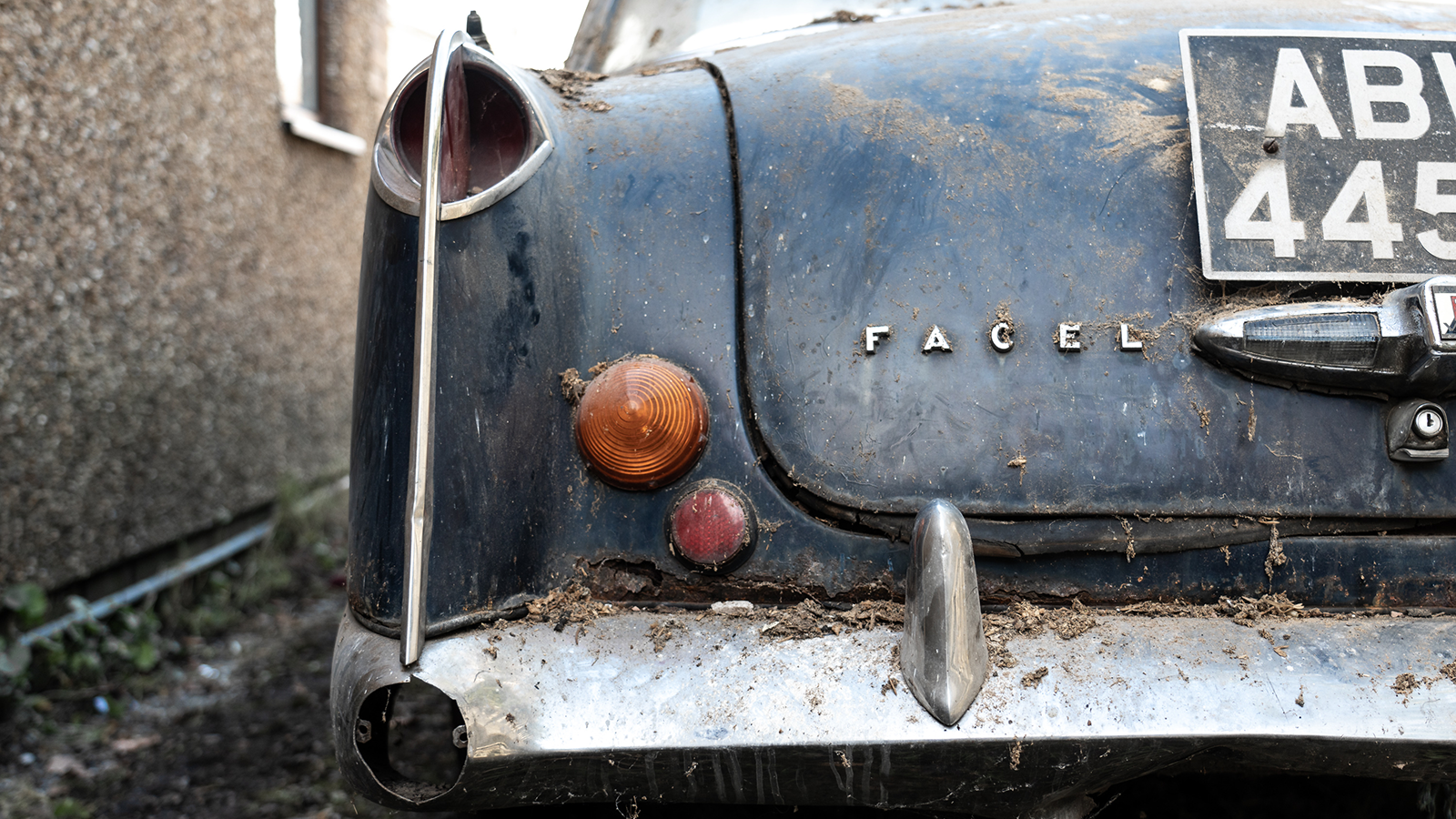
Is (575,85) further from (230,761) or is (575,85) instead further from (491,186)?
(230,761)

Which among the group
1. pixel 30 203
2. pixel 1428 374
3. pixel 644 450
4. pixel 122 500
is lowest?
pixel 122 500

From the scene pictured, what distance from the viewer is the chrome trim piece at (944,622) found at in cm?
115

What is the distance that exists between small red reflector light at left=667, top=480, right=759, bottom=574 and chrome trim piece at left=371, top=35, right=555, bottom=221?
1.65ft

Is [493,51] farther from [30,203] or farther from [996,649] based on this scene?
[30,203]

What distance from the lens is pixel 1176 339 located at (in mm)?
1364

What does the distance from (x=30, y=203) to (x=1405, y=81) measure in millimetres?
3465

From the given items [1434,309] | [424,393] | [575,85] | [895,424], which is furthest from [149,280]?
[1434,309]

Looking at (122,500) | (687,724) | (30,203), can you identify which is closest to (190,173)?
(30,203)

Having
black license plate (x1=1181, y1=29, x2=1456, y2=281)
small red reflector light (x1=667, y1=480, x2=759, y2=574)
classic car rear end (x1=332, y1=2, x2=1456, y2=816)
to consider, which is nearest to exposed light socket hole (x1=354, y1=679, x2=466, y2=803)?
classic car rear end (x1=332, y1=2, x2=1456, y2=816)

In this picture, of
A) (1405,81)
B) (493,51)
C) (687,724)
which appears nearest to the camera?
(687,724)

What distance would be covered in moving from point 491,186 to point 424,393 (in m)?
0.32

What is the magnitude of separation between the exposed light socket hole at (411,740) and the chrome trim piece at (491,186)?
0.65 metres

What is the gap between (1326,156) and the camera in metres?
1.40

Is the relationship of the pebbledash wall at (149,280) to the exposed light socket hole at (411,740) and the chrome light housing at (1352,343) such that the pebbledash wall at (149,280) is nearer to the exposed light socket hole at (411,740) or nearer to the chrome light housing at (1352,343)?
the exposed light socket hole at (411,740)
